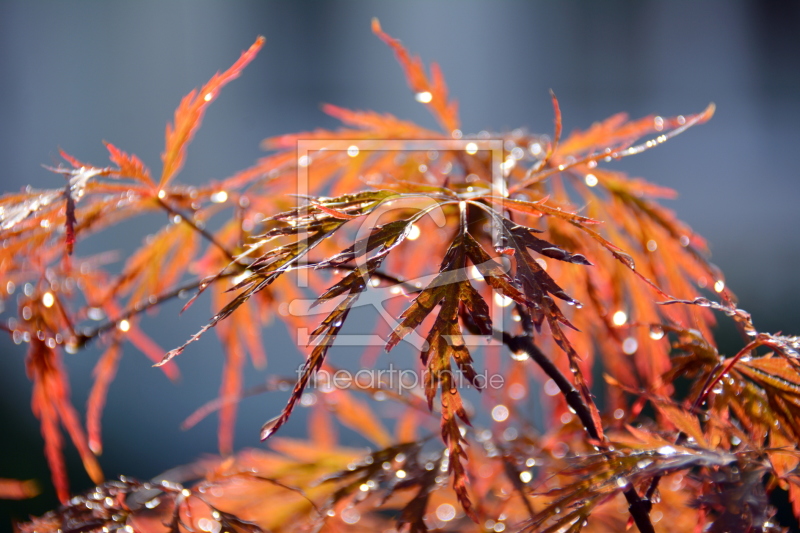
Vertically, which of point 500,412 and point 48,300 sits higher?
point 48,300

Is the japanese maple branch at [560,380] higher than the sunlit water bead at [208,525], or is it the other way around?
the japanese maple branch at [560,380]

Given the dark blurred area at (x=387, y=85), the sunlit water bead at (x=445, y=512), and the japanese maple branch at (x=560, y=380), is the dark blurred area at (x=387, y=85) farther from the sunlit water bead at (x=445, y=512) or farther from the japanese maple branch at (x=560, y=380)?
the japanese maple branch at (x=560, y=380)

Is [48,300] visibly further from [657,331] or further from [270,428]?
[657,331]

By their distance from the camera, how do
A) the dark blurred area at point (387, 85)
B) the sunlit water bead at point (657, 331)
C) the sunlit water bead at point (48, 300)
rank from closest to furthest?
the sunlit water bead at point (657, 331)
the sunlit water bead at point (48, 300)
the dark blurred area at point (387, 85)

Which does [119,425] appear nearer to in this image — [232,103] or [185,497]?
[232,103]

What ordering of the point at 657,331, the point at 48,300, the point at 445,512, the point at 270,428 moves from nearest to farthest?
the point at 270,428 → the point at 657,331 → the point at 48,300 → the point at 445,512

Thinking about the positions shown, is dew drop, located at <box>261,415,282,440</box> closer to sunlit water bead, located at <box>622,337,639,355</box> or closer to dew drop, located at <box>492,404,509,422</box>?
sunlit water bead, located at <box>622,337,639,355</box>

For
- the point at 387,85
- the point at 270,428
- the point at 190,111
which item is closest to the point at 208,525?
the point at 270,428

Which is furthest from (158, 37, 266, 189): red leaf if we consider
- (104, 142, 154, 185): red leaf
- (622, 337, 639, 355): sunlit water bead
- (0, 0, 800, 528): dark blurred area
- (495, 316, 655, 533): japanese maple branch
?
(0, 0, 800, 528): dark blurred area

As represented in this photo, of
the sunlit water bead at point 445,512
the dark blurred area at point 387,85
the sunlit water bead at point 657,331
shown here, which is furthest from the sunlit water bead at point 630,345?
the dark blurred area at point 387,85
